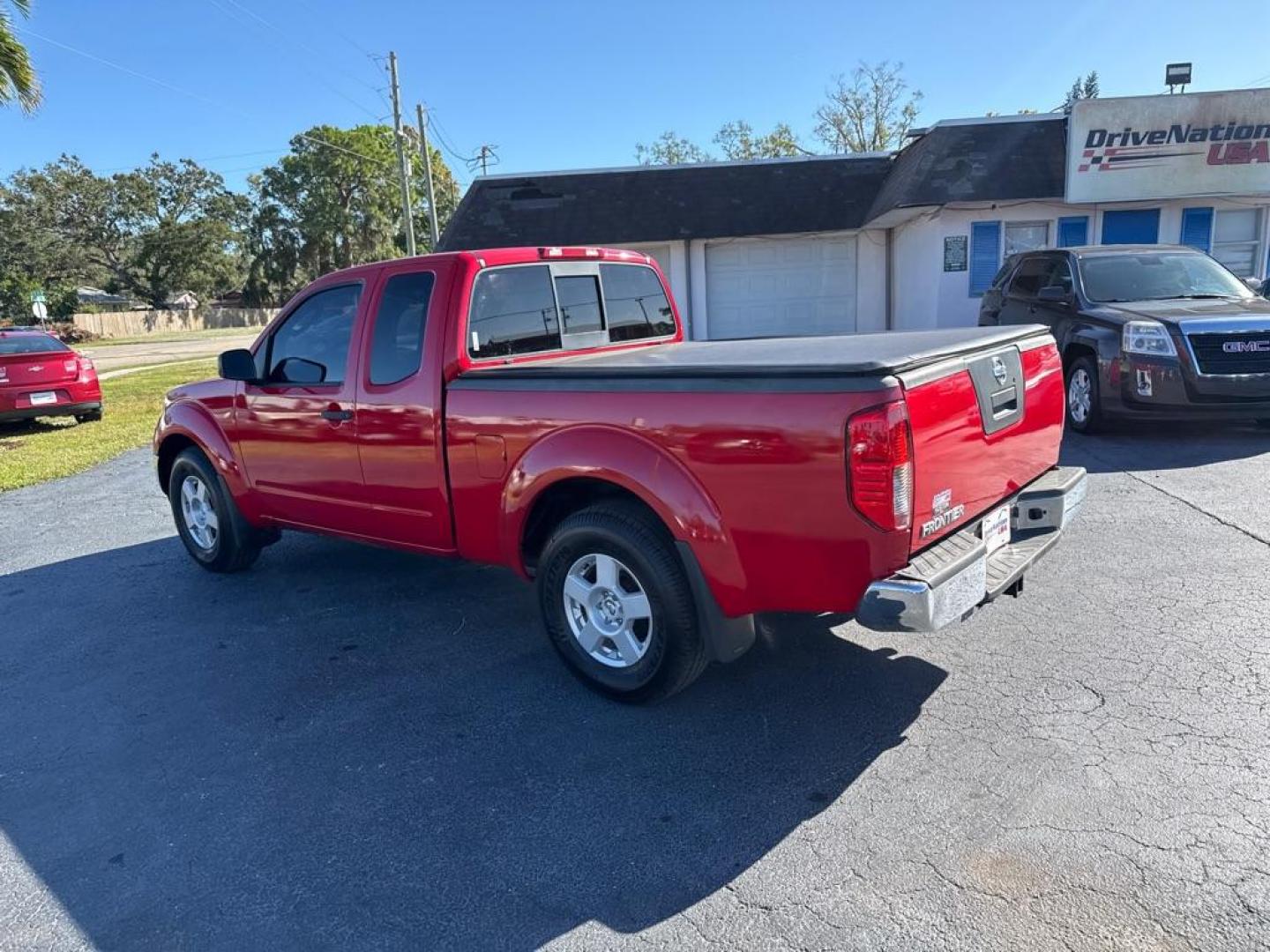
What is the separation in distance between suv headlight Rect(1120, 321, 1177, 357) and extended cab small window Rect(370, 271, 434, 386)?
6.77 meters

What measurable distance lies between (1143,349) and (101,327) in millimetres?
66557

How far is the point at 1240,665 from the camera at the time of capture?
3.74 m

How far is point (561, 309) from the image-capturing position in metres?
4.69

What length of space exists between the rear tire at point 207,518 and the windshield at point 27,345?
28.3 ft

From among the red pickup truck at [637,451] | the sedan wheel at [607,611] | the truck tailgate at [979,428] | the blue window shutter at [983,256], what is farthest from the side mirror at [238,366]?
the blue window shutter at [983,256]

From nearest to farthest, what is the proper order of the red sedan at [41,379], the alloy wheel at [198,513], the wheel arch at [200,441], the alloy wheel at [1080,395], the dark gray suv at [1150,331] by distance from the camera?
the wheel arch at [200,441] < the alloy wheel at [198,513] < the dark gray suv at [1150,331] < the alloy wheel at [1080,395] < the red sedan at [41,379]

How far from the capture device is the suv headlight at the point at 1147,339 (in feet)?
25.5

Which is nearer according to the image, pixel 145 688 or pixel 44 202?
pixel 145 688

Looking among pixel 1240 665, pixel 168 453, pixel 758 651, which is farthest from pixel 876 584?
pixel 168 453

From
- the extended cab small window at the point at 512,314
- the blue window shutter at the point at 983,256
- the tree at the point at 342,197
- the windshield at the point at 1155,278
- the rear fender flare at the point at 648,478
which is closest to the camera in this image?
the rear fender flare at the point at 648,478

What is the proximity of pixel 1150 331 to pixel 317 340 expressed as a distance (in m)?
7.22

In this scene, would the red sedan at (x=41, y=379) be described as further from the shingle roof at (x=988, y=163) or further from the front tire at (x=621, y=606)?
the shingle roof at (x=988, y=163)

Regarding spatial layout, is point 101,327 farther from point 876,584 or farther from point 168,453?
point 876,584

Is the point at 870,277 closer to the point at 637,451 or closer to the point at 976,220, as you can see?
the point at 976,220
